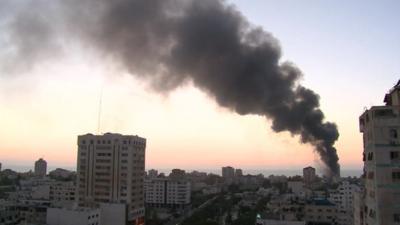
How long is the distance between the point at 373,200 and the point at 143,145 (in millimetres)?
35226

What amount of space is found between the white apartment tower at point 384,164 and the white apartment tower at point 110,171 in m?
31.9

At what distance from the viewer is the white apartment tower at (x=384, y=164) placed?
2064 cm

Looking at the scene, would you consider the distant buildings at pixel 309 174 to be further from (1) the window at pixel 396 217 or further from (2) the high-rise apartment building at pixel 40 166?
(1) the window at pixel 396 217

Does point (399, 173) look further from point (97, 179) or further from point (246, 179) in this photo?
point (246, 179)

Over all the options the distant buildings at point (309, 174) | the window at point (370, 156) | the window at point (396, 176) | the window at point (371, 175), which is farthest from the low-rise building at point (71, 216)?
the distant buildings at point (309, 174)

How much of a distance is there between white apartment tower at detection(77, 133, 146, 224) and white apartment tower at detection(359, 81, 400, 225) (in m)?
31.9

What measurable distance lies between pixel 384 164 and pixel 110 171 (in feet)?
114

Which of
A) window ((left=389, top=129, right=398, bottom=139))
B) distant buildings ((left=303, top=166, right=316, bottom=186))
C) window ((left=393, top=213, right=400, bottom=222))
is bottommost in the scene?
window ((left=393, top=213, right=400, bottom=222))

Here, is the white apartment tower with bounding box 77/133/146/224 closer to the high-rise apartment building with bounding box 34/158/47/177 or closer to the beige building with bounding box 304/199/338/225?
the beige building with bounding box 304/199/338/225

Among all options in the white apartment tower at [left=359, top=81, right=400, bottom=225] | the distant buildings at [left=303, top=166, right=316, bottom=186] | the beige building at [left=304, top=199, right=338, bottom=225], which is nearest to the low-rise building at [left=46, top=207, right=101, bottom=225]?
the white apartment tower at [left=359, top=81, right=400, bottom=225]

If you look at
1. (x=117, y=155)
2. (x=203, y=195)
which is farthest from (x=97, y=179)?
(x=203, y=195)

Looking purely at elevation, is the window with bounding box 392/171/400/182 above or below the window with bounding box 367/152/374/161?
below

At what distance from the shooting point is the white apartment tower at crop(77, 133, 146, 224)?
4916 cm

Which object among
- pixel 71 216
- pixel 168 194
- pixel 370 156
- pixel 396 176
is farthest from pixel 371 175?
pixel 168 194
